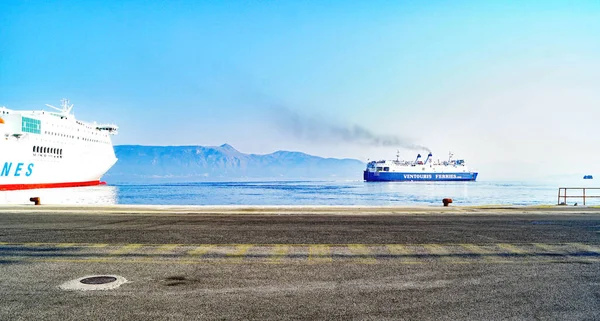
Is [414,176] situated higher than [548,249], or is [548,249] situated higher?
[414,176]

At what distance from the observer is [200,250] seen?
12.0m

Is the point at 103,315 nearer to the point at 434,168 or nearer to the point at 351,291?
the point at 351,291

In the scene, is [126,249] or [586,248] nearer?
[126,249]

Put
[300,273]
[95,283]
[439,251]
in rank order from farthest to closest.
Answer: [439,251]
[300,273]
[95,283]

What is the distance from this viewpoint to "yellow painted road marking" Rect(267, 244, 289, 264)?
34.8 feet

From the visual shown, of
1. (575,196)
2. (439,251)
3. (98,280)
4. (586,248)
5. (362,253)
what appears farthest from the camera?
(575,196)

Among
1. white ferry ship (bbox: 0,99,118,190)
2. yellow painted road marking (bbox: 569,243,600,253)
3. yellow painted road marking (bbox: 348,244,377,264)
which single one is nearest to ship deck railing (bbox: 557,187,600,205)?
yellow painted road marking (bbox: 569,243,600,253)

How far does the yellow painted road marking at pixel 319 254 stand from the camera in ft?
34.8

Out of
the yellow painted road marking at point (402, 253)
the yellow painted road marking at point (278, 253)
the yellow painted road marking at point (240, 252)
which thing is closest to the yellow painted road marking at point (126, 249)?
the yellow painted road marking at point (240, 252)

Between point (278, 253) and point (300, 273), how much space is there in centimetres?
246

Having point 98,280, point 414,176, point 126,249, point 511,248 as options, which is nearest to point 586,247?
point 511,248

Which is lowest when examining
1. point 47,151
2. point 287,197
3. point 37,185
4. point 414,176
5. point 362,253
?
point 287,197

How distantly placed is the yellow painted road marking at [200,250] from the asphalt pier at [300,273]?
0.04m

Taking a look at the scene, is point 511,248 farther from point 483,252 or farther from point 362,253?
point 362,253
